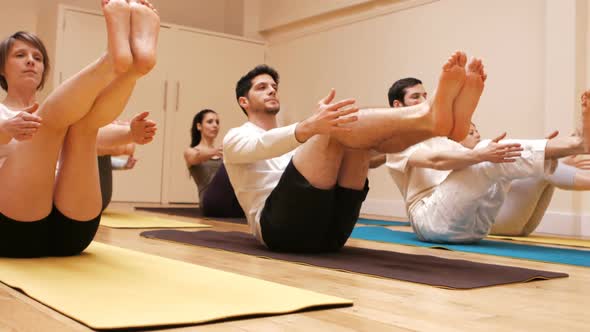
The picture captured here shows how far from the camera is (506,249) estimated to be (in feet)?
8.89

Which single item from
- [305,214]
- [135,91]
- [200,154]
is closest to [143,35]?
[305,214]

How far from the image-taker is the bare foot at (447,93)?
5.73ft

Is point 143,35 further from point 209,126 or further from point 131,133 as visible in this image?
point 209,126

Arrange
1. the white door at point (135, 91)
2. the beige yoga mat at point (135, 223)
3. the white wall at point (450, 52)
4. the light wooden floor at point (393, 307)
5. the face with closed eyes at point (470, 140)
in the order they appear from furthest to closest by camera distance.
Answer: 1. the white door at point (135, 91)
2. the white wall at point (450, 52)
3. the face with closed eyes at point (470, 140)
4. the beige yoga mat at point (135, 223)
5. the light wooden floor at point (393, 307)

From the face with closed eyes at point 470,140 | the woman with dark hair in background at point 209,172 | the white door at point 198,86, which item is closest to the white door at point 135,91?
the white door at point 198,86

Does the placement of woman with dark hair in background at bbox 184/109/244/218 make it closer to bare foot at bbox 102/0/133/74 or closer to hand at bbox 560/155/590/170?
hand at bbox 560/155/590/170

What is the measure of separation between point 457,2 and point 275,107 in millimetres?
2913

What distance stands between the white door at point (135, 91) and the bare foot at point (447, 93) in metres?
4.79

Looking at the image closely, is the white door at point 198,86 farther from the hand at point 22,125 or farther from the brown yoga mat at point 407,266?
the hand at point 22,125

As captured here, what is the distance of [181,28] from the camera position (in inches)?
254

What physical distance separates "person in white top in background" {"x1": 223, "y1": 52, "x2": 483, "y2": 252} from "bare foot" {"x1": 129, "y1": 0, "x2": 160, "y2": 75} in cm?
52

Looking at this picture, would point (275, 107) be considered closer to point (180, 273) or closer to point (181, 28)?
point (180, 273)

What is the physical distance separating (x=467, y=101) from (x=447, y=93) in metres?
0.09

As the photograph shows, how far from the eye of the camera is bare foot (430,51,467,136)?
5.73 ft
